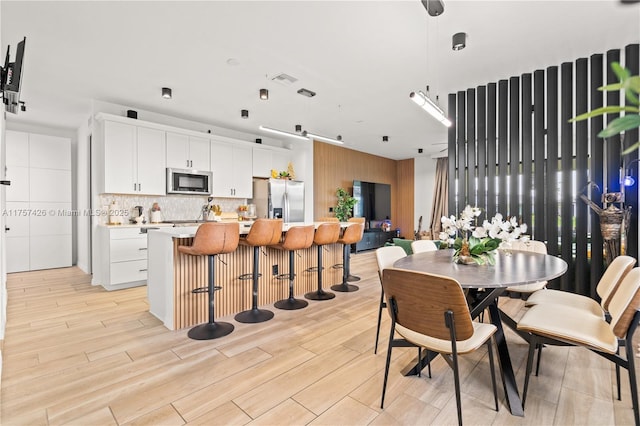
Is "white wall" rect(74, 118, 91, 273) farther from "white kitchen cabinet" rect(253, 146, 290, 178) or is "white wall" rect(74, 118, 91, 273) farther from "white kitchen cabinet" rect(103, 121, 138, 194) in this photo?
"white kitchen cabinet" rect(253, 146, 290, 178)

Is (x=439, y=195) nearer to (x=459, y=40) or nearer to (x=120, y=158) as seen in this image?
(x=459, y=40)

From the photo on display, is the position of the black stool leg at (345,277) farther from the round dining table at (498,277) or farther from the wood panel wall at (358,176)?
the wood panel wall at (358,176)

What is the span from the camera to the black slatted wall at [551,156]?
3.52 meters

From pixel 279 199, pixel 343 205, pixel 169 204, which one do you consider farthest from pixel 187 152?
pixel 343 205

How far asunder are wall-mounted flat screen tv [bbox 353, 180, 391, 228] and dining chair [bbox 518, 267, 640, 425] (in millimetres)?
6427

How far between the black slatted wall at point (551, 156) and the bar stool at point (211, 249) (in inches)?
121

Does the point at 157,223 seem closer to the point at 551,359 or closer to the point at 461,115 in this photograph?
the point at 461,115

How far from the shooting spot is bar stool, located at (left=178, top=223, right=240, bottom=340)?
2912 mm

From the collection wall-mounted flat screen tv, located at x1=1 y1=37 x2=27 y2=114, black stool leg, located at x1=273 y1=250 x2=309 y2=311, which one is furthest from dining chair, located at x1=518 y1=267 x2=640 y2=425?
wall-mounted flat screen tv, located at x1=1 y1=37 x2=27 y2=114

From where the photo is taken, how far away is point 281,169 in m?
7.15

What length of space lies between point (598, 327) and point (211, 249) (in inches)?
113

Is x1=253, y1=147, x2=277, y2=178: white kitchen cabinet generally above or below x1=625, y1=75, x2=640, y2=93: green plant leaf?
above

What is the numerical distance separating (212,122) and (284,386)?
5.03 metres

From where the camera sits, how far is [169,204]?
5734mm
